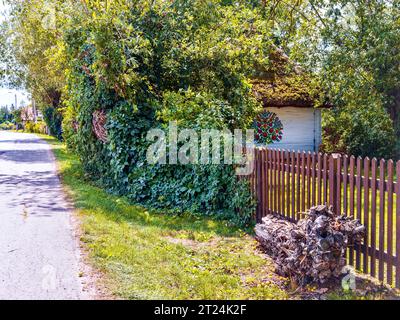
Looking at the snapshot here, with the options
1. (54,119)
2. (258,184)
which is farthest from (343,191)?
(54,119)

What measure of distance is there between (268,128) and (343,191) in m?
11.1

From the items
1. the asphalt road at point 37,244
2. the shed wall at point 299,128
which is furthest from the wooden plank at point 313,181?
the shed wall at point 299,128

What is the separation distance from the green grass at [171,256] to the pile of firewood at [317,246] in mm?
318

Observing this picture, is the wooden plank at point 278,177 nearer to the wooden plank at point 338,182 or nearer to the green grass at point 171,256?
the green grass at point 171,256

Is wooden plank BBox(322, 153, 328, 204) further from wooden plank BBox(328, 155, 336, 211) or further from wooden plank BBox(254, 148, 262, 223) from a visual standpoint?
wooden plank BBox(254, 148, 262, 223)

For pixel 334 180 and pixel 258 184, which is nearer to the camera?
pixel 334 180

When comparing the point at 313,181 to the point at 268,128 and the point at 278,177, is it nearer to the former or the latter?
the point at 278,177

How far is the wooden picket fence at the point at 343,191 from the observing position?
5.06m

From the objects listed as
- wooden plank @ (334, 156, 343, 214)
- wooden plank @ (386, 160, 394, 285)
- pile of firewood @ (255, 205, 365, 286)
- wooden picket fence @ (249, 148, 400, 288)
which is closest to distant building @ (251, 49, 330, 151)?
wooden picket fence @ (249, 148, 400, 288)

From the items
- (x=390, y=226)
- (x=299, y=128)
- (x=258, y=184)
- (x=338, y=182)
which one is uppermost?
(x=299, y=128)

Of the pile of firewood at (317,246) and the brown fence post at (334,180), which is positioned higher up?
the brown fence post at (334,180)

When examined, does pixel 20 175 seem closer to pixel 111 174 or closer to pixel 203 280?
pixel 111 174

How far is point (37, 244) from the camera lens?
20.9 ft
